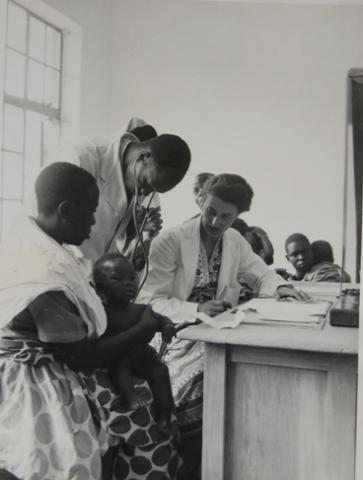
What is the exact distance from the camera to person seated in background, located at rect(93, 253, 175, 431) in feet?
4.16

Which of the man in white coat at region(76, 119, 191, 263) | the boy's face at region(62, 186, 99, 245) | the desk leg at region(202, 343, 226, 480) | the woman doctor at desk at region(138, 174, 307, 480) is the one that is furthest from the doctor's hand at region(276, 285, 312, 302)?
the boy's face at region(62, 186, 99, 245)

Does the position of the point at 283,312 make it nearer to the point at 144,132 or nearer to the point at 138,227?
the point at 138,227

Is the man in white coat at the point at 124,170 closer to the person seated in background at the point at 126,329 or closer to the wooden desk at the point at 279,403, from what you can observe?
the person seated in background at the point at 126,329

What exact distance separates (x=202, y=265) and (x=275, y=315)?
0.52m

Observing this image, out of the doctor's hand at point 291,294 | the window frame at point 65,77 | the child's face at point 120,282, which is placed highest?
the window frame at point 65,77

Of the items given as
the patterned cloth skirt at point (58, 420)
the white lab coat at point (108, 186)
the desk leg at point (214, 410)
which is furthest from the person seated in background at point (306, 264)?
the patterned cloth skirt at point (58, 420)

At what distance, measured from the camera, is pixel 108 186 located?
1.74 meters

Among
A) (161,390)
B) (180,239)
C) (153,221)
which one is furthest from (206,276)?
(161,390)

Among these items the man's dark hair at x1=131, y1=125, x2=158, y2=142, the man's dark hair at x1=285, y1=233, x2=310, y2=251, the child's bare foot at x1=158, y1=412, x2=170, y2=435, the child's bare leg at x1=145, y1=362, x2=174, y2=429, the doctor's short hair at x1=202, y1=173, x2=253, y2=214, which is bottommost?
the child's bare foot at x1=158, y1=412, x2=170, y2=435

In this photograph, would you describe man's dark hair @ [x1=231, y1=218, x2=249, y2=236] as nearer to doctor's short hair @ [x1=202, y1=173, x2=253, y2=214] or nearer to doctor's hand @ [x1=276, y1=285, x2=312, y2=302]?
doctor's short hair @ [x1=202, y1=173, x2=253, y2=214]

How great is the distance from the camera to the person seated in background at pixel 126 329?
4.16ft

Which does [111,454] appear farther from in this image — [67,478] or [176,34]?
[176,34]

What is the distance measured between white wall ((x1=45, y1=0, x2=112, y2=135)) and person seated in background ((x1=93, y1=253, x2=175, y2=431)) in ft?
2.21

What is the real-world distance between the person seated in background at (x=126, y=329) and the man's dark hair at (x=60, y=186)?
247 mm
